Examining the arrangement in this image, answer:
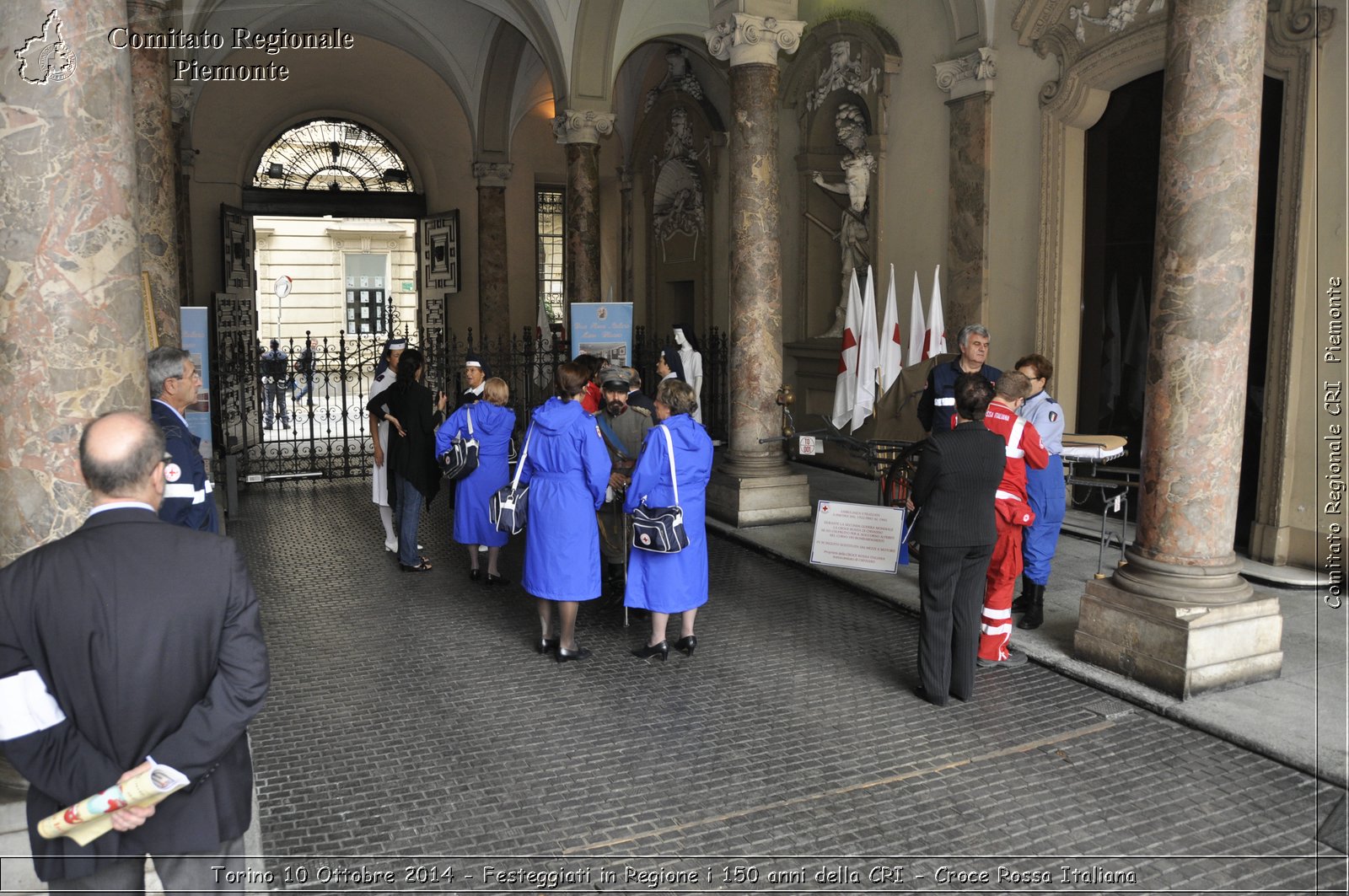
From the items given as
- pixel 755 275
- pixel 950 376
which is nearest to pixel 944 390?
pixel 950 376

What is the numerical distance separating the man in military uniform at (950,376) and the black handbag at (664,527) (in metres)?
1.93

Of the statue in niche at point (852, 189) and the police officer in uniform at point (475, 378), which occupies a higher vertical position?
the statue in niche at point (852, 189)

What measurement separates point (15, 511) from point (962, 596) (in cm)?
386

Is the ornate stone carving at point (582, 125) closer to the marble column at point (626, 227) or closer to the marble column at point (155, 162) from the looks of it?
the marble column at point (626, 227)

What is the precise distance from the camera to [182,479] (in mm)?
3582

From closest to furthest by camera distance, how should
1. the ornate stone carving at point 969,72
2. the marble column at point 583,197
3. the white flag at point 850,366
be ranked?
the white flag at point 850,366
the ornate stone carving at point 969,72
the marble column at point 583,197

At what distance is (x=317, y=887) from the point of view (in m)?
3.35

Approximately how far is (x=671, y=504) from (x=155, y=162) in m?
5.18

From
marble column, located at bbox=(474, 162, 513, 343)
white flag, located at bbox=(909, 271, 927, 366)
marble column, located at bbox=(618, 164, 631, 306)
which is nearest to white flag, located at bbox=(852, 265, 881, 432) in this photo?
white flag, located at bbox=(909, 271, 927, 366)

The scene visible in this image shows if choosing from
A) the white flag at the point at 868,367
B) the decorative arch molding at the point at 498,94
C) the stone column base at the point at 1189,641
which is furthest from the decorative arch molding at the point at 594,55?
the stone column base at the point at 1189,641

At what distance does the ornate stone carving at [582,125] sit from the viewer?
12867mm

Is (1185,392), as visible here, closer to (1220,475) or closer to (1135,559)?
(1220,475)

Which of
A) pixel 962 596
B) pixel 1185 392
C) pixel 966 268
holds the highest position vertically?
pixel 966 268

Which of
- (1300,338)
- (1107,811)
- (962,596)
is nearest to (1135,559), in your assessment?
(962,596)
